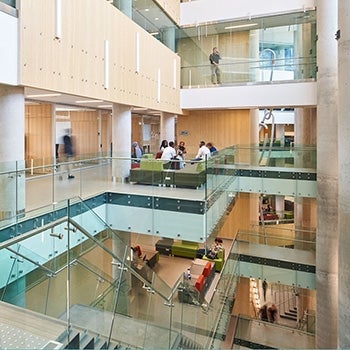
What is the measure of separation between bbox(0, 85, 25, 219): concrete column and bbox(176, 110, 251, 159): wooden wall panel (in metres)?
10.0

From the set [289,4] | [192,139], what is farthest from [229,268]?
[289,4]

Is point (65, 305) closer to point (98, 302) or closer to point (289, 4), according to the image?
point (98, 302)

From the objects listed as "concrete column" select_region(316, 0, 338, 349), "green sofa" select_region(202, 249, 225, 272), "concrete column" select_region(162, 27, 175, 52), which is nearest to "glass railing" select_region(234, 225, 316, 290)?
"concrete column" select_region(316, 0, 338, 349)

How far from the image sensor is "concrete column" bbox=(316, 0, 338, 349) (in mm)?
10984

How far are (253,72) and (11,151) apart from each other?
9987 mm

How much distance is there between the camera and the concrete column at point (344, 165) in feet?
20.9

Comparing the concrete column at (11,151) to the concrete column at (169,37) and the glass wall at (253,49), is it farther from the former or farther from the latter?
the glass wall at (253,49)

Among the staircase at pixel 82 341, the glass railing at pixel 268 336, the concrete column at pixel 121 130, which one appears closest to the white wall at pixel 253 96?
the concrete column at pixel 121 130

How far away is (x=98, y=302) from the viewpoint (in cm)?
512

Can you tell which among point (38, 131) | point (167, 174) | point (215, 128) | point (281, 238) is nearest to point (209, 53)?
point (215, 128)

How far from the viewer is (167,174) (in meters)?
8.05

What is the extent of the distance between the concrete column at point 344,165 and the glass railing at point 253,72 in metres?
5.90

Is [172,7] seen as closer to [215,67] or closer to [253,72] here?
[215,67]

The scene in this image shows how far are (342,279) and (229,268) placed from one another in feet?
15.3
